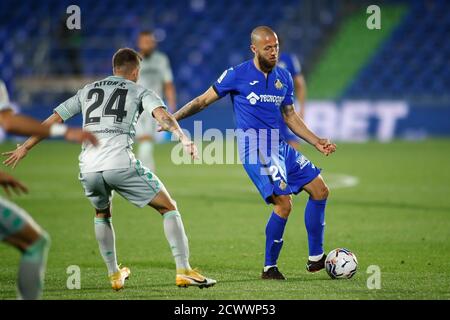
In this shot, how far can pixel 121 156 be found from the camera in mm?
7391

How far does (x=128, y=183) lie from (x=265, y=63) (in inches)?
73.1

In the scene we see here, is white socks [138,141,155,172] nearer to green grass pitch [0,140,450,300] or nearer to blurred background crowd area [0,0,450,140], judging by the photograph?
green grass pitch [0,140,450,300]

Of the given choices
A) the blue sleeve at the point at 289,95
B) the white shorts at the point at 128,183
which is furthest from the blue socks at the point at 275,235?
the white shorts at the point at 128,183

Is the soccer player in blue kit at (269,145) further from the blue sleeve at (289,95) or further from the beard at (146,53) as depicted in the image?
the beard at (146,53)

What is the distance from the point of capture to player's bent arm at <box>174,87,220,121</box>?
8203mm

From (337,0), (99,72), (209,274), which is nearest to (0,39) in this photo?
(99,72)

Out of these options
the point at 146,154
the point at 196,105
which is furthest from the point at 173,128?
the point at 146,154

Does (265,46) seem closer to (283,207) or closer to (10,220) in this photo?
(283,207)

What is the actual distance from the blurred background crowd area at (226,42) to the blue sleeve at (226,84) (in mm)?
17973

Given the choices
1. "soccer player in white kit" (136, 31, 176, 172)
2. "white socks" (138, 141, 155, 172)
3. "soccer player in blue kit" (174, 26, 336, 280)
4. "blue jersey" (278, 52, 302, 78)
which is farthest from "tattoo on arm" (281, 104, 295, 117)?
"soccer player in white kit" (136, 31, 176, 172)

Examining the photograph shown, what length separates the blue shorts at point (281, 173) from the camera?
26.3ft

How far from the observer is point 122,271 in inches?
305

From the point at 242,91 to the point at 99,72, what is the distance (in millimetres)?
20979

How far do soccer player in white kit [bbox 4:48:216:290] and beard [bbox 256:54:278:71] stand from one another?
1.31 metres
